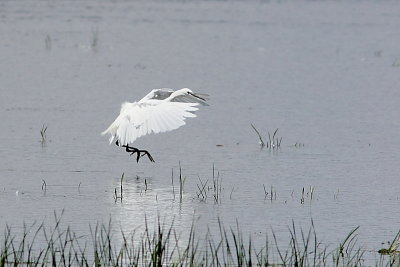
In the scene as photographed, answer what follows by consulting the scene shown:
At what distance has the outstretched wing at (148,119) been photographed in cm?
824

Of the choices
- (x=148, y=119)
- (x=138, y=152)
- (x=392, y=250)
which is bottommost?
(x=392, y=250)

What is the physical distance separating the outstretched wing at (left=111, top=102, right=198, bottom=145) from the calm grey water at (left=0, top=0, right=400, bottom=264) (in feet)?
1.14

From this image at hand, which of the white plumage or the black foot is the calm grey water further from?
the white plumage

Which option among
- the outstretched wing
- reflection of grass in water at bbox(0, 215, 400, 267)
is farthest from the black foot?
reflection of grass in water at bbox(0, 215, 400, 267)

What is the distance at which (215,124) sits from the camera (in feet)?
36.2

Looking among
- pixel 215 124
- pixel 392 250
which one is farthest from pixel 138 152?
pixel 392 250

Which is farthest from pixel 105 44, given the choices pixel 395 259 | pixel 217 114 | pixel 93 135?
pixel 395 259

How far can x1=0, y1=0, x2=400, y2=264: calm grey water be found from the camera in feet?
23.2

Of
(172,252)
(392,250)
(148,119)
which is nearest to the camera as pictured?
(172,252)

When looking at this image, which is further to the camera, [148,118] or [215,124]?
[215,124]

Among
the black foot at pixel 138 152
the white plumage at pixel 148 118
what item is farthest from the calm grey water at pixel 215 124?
the white plumage at pixel 148 118

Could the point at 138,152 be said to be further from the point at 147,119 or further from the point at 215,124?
the point at 215,124

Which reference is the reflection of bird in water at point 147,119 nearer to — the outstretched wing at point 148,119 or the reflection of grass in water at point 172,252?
the outstretched wing at point 148,119

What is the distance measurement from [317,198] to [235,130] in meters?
3.23
